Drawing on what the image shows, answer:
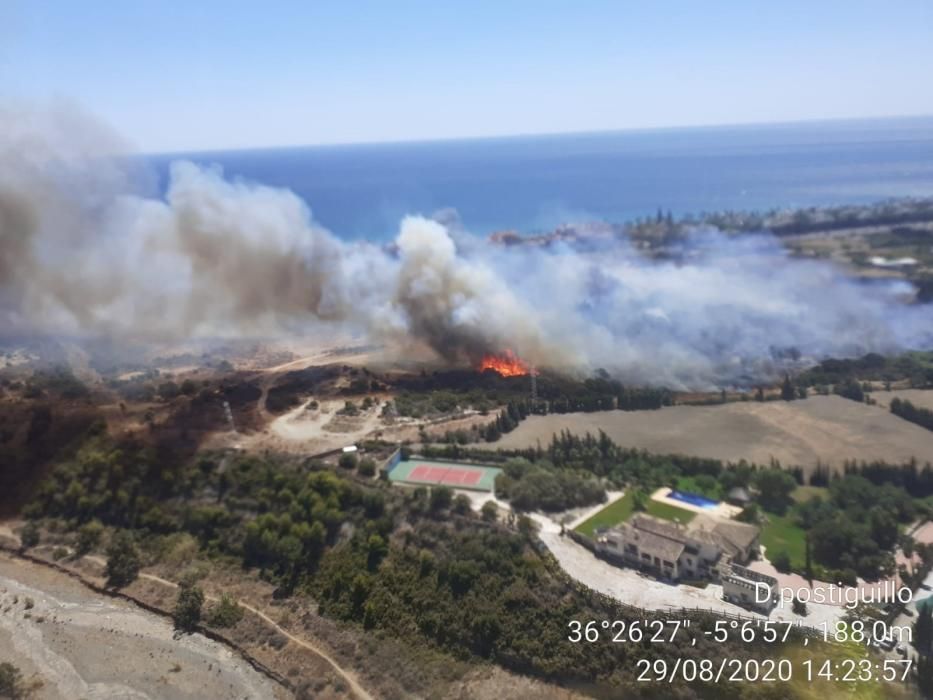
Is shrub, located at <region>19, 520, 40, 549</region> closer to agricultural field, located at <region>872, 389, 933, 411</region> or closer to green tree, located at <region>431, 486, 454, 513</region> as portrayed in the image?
green tree, located at <region>431, 486, 454, 513</region>

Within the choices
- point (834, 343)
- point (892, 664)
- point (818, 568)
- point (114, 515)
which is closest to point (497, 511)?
point (818, 568)

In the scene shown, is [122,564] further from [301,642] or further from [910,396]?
[910,396]

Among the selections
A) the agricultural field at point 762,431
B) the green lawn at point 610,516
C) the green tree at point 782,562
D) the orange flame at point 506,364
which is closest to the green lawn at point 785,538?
the green tree at point 782,562

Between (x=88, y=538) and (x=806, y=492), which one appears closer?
(x=806, y=492)

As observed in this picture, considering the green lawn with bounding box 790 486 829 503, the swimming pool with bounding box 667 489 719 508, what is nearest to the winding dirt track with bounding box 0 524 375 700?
the swimming pool with bounding box 667 489 719 508

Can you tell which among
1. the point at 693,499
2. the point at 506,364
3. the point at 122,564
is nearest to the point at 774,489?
the point at 693,499

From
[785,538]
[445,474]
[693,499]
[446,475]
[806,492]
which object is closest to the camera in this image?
[785,538]

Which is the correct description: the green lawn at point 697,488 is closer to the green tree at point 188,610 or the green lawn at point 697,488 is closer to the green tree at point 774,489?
the green tree at point 774,489

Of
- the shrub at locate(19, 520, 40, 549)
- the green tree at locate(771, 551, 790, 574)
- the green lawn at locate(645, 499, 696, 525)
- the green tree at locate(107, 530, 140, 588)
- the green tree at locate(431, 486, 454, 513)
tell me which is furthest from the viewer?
the shrub at locate(19, 520, 40, 549)
